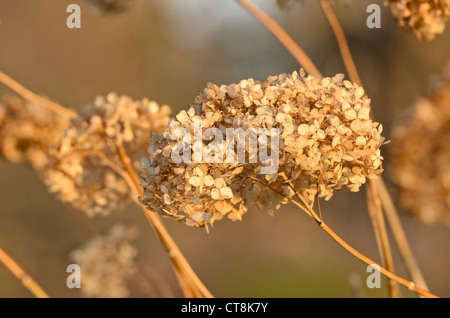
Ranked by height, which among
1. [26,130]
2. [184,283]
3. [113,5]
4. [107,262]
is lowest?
[184,283]

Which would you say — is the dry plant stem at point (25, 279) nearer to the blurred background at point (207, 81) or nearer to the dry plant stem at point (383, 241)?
the dry plant stem at point (383, 241)

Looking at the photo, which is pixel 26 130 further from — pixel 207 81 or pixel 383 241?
pixel 207 81

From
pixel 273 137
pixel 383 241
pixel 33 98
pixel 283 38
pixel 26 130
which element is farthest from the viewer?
pixel 26 130

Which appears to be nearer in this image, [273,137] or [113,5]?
[273,137]

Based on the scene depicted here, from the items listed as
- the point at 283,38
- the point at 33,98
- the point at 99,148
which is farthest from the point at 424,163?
the point at 33,98

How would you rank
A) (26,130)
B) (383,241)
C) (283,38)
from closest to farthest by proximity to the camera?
(383,241), (283,38), (26,130)

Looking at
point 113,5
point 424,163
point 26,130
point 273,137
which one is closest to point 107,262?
point 26,130

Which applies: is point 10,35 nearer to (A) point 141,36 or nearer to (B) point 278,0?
(A) point 141,36

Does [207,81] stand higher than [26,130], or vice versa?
[207,81]
